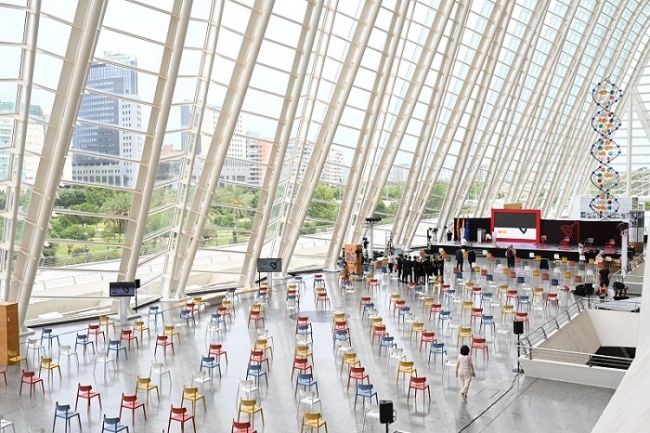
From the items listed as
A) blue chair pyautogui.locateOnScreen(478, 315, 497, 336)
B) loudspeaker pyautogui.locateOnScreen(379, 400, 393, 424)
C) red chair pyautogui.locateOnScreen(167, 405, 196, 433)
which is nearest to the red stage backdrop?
Result: blue chair pyautogui.locateOnScreen(478, 315, 497, 336)

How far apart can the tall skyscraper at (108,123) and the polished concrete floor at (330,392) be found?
188 inches

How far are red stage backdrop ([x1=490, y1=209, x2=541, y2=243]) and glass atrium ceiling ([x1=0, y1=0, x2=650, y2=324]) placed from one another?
2978mm

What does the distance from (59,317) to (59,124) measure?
6.31m

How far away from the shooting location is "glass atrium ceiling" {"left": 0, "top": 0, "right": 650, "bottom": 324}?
57.5ft

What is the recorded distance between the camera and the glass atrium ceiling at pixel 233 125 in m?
17.5

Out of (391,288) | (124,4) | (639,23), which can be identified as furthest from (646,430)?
(639,23)

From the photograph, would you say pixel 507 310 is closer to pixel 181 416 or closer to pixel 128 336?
pixel 128 336

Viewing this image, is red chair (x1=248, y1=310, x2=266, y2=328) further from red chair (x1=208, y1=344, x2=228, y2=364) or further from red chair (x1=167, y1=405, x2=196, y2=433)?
red chair (x1=167, y1=405, x2=196, y2=433)

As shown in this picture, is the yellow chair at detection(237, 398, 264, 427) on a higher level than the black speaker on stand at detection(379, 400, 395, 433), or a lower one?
lower

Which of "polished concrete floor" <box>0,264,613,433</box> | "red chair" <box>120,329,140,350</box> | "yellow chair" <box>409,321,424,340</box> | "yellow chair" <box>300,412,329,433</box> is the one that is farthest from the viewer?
"yellow chair" <box>409,321,424,340</box>

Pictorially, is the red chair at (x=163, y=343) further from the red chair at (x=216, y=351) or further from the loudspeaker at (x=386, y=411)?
the loudspeaker at (x=386, y=411)

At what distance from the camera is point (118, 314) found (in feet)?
70.6

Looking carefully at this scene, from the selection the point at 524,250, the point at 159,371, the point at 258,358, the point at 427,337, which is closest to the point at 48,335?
the point at 159,371

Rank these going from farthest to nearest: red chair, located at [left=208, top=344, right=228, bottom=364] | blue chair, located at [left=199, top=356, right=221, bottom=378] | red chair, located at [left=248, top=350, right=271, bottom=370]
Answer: red chair, located at [left=208, top=344, right=228, bottom=364] < red chair, located at [left=248, top=350, right=271, bottom=370] < blue chair, located at [left=199, top=356, right=221, bottom=378]
